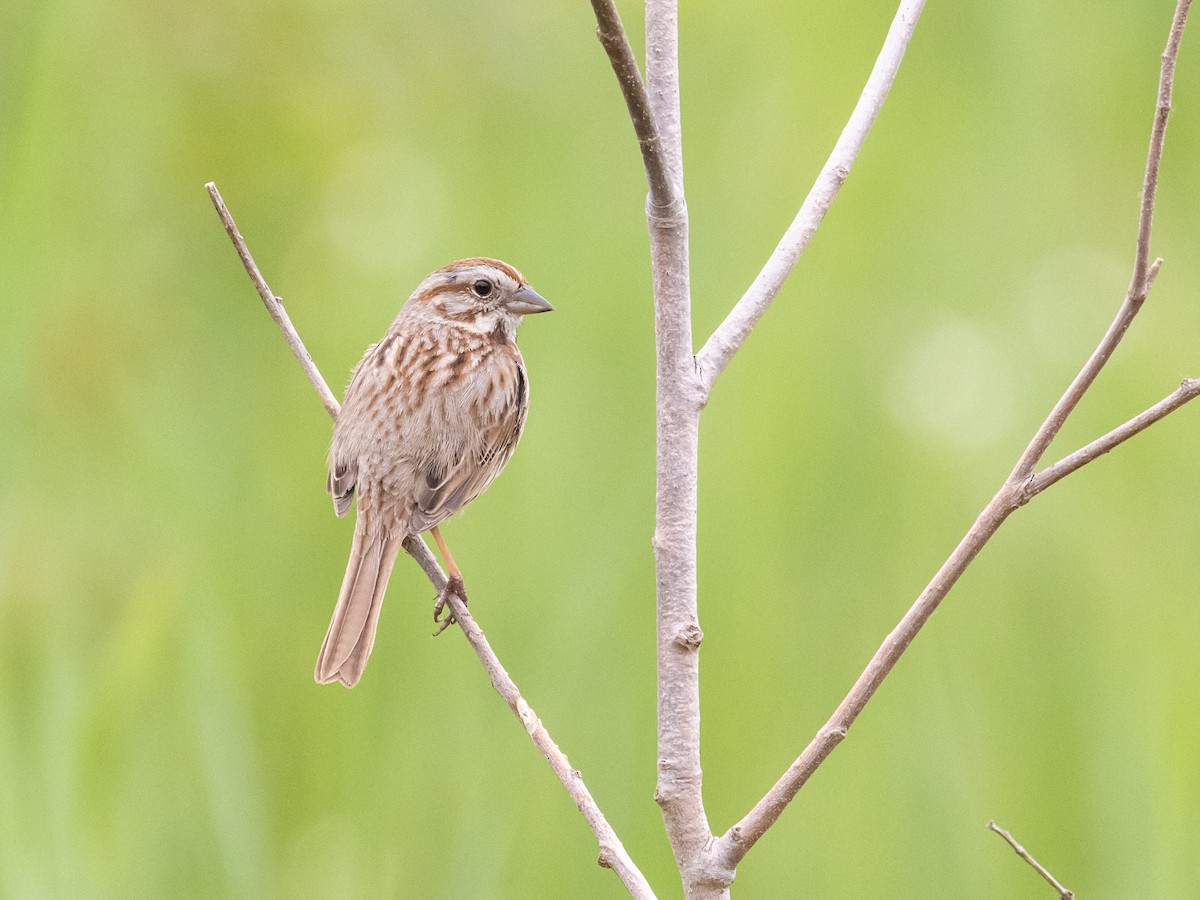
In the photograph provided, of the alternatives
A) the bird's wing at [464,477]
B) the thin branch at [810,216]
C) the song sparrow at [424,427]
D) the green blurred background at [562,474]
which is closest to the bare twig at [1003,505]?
the thin branch at [810,216]

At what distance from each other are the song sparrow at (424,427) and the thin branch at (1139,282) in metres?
1.12

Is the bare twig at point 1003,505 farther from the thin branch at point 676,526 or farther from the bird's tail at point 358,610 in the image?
the bird's tail at point 358,610

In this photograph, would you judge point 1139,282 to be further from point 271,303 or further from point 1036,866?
point 271,303

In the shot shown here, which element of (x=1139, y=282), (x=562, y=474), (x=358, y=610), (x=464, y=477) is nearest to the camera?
(x=1139, y=282)

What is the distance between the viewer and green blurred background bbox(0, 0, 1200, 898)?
2.84 m

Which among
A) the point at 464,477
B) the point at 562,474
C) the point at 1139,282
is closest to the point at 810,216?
the point at 1139,282

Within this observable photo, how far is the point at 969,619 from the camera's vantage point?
341 cm

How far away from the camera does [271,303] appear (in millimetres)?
1890

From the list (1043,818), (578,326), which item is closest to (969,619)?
(1043,818)

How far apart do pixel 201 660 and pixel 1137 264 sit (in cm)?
196

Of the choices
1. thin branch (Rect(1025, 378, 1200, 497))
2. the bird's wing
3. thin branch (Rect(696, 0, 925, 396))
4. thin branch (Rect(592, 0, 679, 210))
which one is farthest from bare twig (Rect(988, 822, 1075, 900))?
the bird's wing

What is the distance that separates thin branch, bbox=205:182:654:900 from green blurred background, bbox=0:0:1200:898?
0.94 metres

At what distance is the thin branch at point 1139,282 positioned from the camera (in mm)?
1319

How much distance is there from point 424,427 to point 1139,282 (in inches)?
57.4
